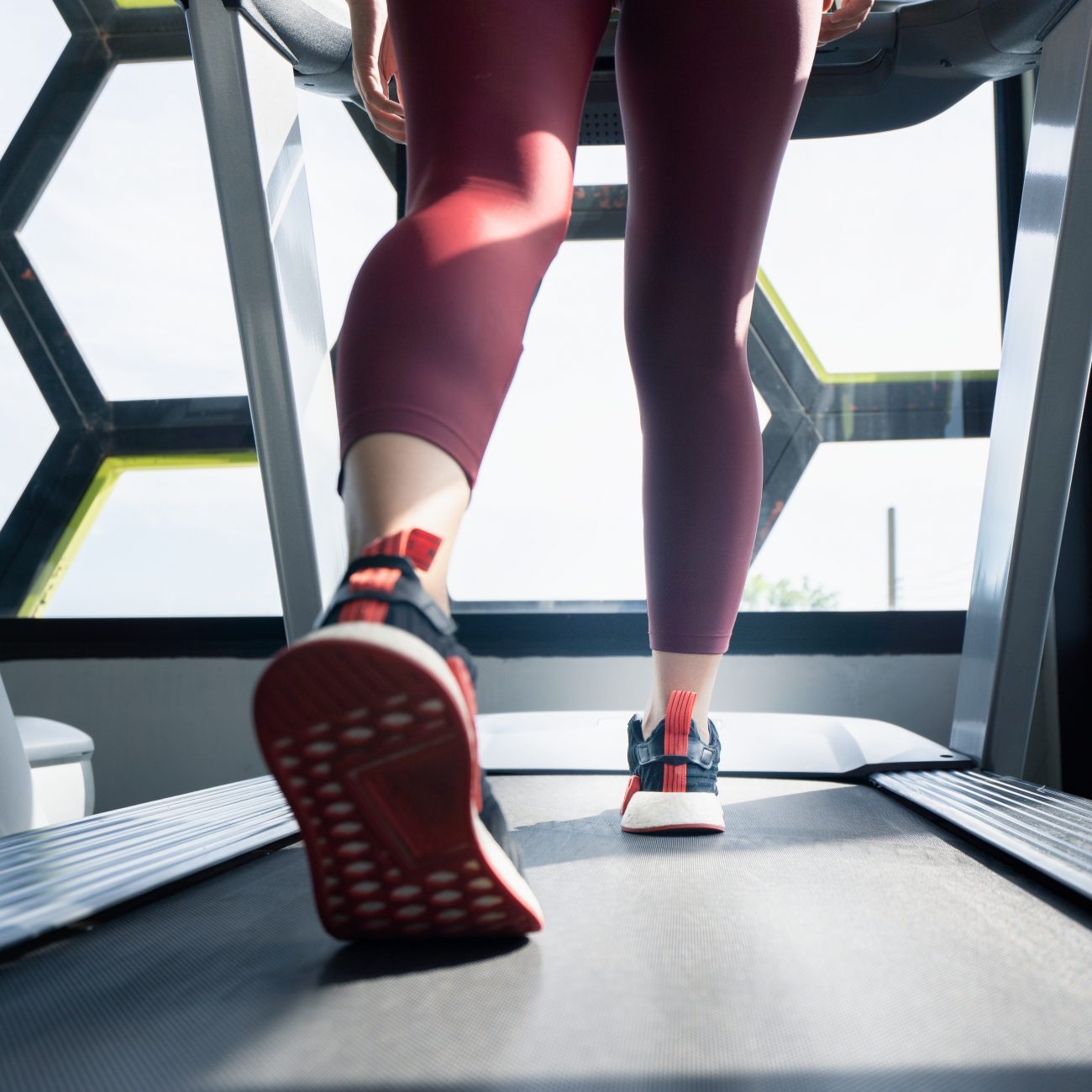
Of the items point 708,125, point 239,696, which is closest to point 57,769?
point 239,696

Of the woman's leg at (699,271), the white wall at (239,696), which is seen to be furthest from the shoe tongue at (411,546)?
the white wall at (239,696)

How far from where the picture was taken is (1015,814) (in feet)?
2.76

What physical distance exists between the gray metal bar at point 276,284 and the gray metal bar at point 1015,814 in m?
0.79

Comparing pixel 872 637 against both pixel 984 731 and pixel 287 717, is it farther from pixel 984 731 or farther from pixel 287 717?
pixel 287 717

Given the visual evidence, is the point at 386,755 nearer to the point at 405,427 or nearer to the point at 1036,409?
the point at 405,427

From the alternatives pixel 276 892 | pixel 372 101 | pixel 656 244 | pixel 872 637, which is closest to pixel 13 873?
pixel 276 892

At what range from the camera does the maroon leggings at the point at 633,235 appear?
1.61 ft

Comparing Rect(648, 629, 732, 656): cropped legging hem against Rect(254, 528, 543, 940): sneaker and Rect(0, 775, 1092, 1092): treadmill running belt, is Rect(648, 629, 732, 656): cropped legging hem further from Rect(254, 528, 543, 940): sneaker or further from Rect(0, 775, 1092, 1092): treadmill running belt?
Rect(254, 528, 543, 940): sneaker

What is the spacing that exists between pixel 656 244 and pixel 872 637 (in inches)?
54.2

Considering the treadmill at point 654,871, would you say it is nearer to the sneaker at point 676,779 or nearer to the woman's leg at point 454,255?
the sneaker at point 676,779

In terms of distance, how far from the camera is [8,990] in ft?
1.44

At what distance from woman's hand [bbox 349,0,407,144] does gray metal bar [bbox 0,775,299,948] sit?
0.64 metres

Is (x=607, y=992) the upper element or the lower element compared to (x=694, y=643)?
lower

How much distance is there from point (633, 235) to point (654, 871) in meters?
0.54
